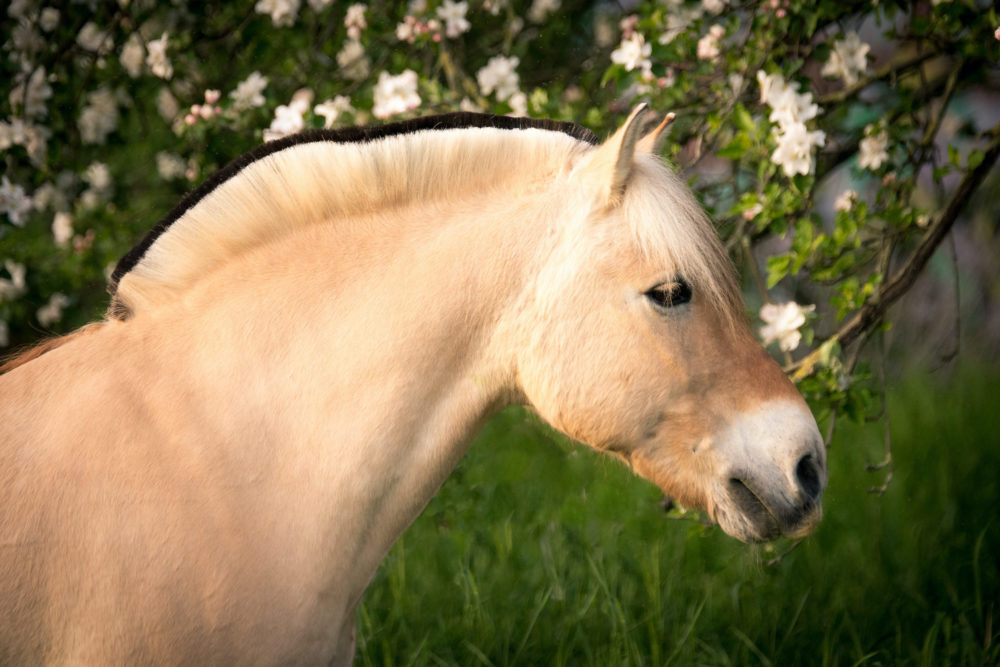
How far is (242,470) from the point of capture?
1.71 metres

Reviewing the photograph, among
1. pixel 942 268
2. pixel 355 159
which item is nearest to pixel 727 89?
pixel 355 159

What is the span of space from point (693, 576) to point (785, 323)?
4.74 ft

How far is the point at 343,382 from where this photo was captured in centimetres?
176

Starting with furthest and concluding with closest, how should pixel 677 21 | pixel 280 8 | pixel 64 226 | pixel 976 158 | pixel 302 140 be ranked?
pixel 64 226 < pixel 280 8 < pixel 677 21 < pixel 976 158 < pixel 302 140

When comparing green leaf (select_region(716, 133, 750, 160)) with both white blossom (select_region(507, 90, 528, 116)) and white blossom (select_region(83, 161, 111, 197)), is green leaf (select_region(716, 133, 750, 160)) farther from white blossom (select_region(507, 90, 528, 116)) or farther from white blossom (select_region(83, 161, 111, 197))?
white blossom (select_region(83, 161, 111, 197))

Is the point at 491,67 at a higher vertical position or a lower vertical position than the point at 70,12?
lower

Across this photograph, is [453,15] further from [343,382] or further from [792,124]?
[343,382]

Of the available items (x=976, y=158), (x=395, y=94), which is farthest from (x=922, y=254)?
(x=395, y=94)

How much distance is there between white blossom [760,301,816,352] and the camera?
8.18ft

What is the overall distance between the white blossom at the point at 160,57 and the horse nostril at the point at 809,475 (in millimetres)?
3215

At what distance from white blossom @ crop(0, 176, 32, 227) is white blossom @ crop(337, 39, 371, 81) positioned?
1.56 m

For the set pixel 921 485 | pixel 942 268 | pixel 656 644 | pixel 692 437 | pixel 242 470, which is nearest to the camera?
pixel 242 470

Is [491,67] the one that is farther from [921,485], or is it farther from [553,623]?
Answer: [921,485]

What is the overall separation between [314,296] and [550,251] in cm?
54
